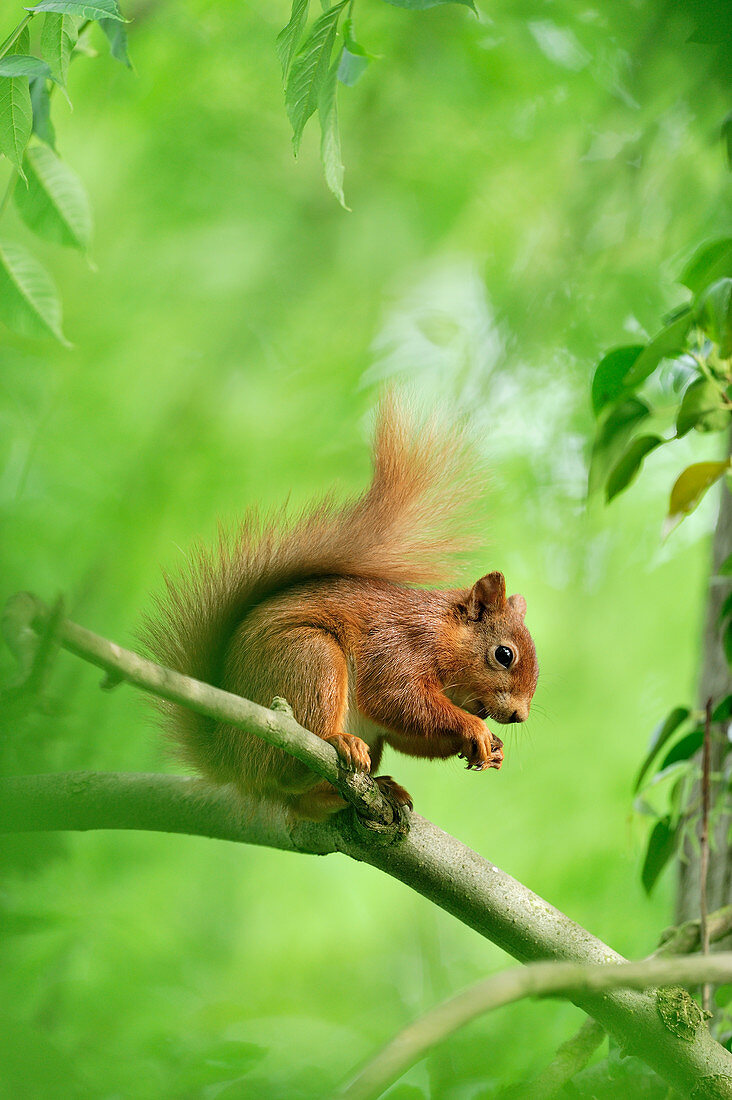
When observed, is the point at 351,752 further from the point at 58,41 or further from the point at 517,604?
the point at 58,41

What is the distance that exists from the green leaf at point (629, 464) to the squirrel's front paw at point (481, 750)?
45cm

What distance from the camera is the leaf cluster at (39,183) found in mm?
793

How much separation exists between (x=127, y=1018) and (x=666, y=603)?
274 centimetres

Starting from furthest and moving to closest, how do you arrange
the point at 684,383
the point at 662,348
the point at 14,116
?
1. the point at 684,383
2. the point at 662,348
3. the point at 14,116

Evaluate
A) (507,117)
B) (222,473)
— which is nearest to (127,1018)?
(222,473)

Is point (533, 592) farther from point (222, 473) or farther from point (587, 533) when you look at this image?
point (222, 473)

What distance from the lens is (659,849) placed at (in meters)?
1.50

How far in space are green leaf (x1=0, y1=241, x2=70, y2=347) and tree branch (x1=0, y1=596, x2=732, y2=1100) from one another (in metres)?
0.54

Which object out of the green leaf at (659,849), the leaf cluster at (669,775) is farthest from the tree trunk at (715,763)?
the green leaf at (659,849)

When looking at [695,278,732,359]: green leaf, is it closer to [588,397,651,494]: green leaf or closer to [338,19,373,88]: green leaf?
[588,397,651,494]: green leaf

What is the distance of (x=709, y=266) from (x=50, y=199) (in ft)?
2.89

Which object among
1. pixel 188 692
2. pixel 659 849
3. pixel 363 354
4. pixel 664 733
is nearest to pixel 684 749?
→ pixel 664 733

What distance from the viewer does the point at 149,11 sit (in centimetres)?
232

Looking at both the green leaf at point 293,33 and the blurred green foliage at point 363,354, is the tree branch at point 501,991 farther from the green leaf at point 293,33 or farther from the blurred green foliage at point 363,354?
the blurred green foliage at point 363,354
